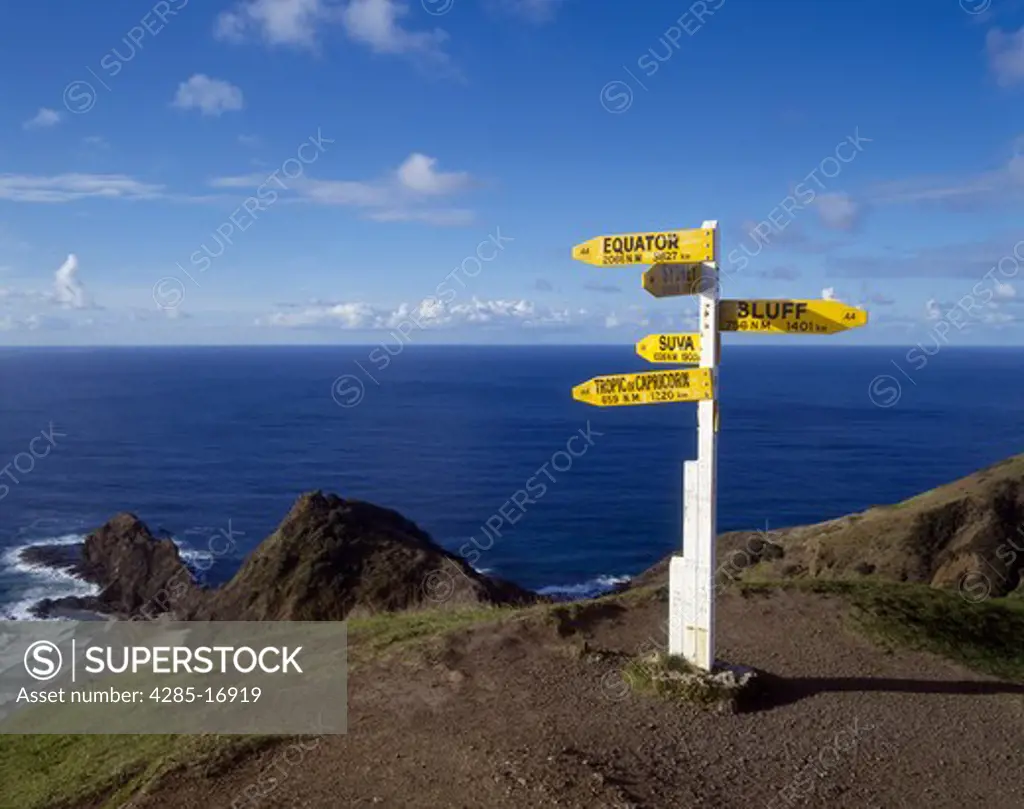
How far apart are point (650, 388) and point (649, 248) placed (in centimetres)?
180

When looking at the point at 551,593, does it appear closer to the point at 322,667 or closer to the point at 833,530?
the point at 833,530

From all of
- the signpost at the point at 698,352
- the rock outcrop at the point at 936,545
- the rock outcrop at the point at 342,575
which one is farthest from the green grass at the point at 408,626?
the rock outcrop at the point at 936,545

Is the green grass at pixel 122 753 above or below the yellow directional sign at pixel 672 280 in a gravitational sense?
below

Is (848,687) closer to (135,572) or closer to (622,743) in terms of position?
(622,743)

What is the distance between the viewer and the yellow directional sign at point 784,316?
35.2ft

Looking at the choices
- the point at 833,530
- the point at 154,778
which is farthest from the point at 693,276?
the point at 833,530

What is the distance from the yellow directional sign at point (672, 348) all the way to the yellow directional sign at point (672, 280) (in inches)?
23.2

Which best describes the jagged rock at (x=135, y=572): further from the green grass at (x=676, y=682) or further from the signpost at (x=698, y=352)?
the signpost at (x=698, y=352)

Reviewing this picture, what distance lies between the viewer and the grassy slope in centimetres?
1088

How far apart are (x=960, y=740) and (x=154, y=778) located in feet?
31.3

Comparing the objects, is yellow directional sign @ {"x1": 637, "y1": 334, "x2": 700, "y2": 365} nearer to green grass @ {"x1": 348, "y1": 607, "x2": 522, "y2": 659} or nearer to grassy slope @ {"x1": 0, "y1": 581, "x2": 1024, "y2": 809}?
grassy slope @ {"x1": 0, "y1": 581, "x2": 1024, "y2": 809}

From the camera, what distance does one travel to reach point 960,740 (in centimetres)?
1048

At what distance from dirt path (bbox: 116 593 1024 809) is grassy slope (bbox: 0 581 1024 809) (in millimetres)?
706

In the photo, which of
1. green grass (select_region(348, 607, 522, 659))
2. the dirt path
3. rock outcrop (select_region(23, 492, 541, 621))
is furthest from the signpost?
rock outcrop (select_region(23, 492, 541, 621))
